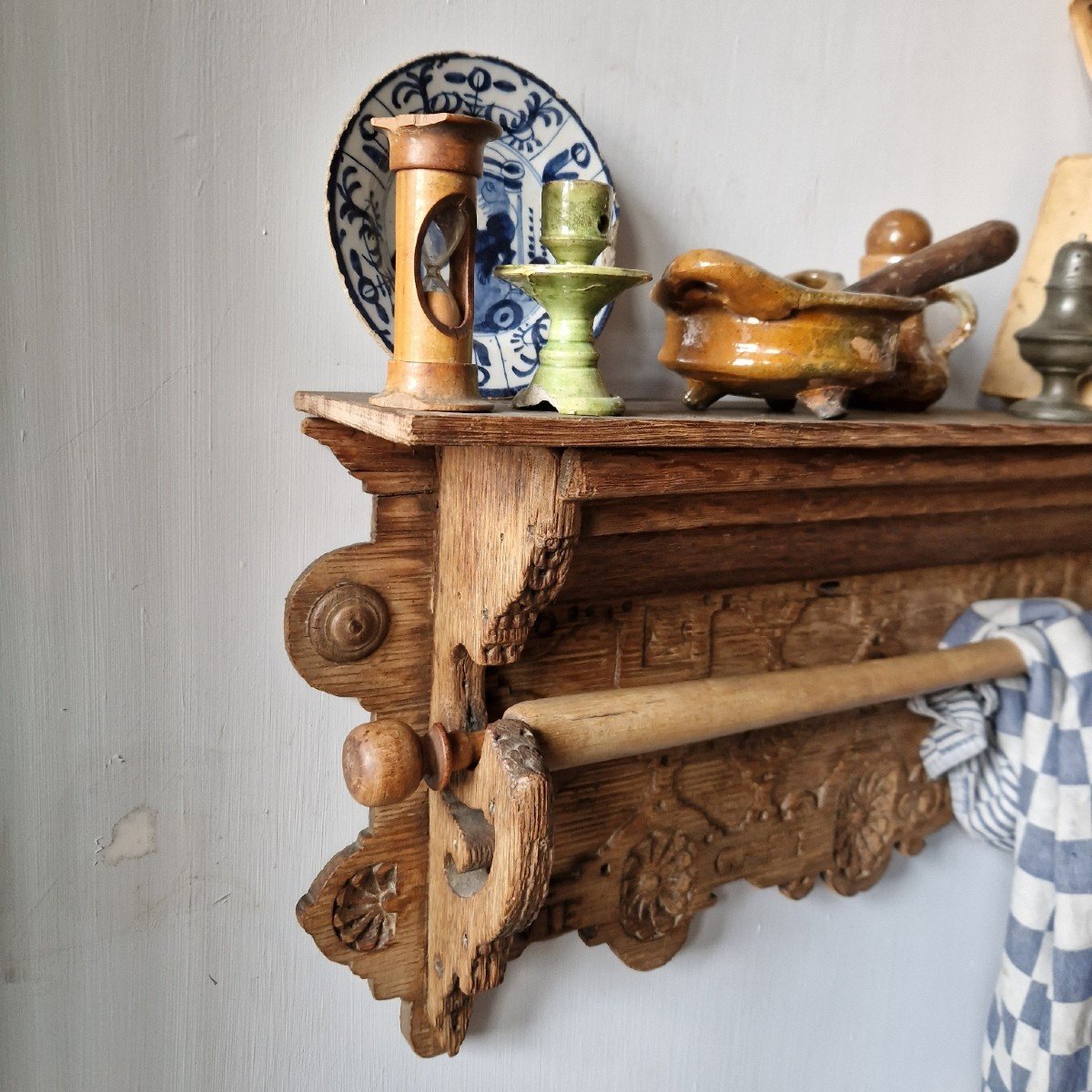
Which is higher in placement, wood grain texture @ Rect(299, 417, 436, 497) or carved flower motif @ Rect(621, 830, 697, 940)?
wood grain texture @ Rect(299, 417, 436, 497)

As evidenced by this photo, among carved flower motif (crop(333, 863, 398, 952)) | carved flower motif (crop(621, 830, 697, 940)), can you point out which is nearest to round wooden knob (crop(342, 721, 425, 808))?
carved flower motif (crop(333, 863, 398, 952))

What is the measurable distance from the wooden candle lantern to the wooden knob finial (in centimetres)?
16

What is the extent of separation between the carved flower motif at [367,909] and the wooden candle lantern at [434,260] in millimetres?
283

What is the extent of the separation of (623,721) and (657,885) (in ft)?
0.62

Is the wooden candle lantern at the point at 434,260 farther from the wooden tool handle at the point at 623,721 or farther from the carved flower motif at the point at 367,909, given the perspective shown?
the carved flower motif at the point at 367,909

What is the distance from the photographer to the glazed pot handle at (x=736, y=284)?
462 mm

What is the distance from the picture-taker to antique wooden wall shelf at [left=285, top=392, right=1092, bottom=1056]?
0.45 metres

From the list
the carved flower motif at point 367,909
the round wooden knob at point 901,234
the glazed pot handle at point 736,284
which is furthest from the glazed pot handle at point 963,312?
the carved flower motif at point 367,909

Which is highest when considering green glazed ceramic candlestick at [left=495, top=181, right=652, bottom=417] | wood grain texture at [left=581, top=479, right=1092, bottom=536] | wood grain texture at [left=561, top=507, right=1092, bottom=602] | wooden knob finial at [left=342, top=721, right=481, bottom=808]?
green glazed ceramic candlestick at [left=495, top=181, right=652, bottom=417]

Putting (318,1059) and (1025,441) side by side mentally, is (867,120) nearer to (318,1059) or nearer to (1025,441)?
(1025,441)

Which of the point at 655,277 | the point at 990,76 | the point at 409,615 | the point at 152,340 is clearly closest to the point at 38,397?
the point at 152,340

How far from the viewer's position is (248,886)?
1.82 ft

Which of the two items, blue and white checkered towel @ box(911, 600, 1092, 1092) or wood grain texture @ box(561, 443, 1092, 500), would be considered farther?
blue and white checkered towel @ box(911, 600, 1092, 1092)

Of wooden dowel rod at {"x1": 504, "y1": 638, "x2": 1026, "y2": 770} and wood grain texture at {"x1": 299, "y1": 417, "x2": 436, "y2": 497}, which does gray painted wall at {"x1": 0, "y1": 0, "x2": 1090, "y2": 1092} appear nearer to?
wood grain texture at {"x1": 299, "y1": 417, "x2": 436, "y2": 497}
